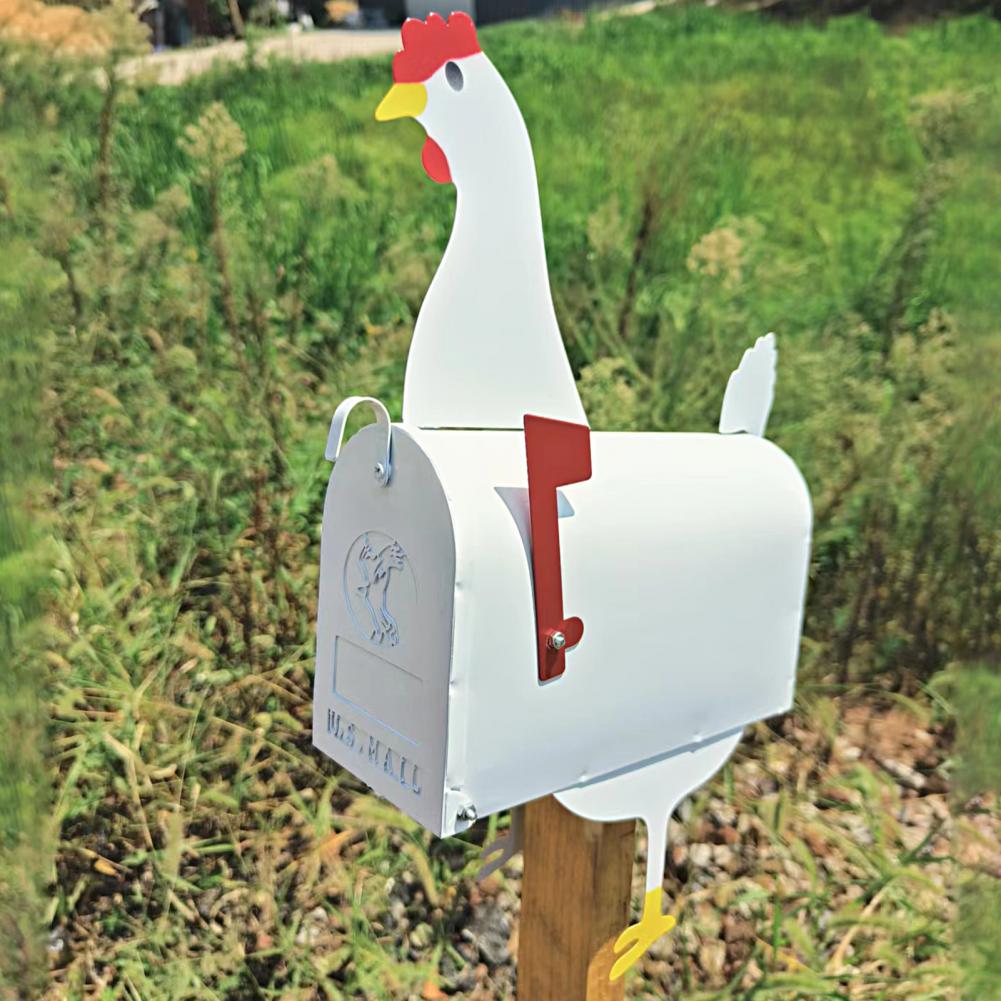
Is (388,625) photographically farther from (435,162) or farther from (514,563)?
(435,162)

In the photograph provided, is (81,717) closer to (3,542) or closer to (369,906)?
(3,542)

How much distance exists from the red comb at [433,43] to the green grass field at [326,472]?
2.90 feet

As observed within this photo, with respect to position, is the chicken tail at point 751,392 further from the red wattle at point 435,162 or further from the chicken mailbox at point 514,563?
the red wattle at point 435,162

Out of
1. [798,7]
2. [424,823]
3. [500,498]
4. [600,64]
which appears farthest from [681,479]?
[798,7]

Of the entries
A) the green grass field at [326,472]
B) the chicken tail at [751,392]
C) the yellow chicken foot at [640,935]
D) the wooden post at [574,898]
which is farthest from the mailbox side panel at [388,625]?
the green grass field at [326,472]

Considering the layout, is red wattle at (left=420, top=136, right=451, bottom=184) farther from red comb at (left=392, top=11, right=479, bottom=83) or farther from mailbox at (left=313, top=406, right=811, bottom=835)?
mailbox at (left=313, top=406, right=811, bottom=835)

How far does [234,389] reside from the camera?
6.31 ft

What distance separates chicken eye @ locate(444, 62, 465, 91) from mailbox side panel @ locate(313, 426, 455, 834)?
12.7 inches

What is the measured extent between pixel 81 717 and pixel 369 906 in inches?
Result: 24.9

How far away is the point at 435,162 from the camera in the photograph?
2.83 feet

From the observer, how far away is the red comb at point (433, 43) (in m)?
0.80

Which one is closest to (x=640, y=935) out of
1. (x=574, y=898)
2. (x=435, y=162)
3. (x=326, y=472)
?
(x=574, y=898)

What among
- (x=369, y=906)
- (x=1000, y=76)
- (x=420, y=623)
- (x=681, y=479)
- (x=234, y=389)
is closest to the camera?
(x=420, y=623)

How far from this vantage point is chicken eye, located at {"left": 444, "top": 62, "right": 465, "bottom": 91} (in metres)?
0.81
